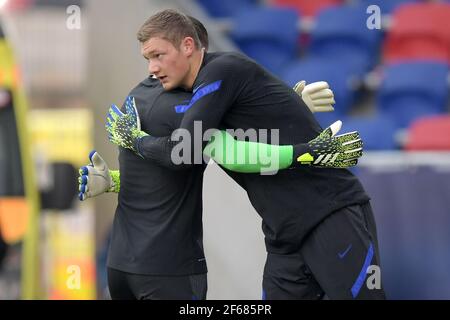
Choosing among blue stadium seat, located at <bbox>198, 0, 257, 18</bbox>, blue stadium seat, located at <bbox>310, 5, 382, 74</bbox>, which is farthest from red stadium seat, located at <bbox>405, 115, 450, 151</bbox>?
blue stadium seat, located at <bbox>198, 0, 257, 18</bbox>

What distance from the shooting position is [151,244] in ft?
12.7

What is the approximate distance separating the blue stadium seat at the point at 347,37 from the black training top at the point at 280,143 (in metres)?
4.10

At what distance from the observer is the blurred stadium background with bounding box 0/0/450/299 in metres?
7.65

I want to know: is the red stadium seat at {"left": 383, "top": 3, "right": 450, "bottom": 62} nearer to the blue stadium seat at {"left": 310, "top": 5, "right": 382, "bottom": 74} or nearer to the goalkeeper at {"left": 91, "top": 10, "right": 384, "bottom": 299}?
the blue stadium seat at {"left": 310, "top": 5, "right": 382, "bottom": 74}

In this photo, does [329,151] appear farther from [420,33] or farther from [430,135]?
[420,33]

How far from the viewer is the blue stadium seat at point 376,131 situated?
23.5 feet

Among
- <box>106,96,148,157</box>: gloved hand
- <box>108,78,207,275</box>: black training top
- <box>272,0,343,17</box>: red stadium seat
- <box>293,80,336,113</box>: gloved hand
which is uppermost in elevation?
<box>272,0,343,17</box>: red stadium seat

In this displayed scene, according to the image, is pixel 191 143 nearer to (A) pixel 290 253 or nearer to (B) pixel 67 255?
(A) pixel 290 253

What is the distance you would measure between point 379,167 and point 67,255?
334 centimetres

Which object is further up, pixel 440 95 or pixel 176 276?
pixel 440 95

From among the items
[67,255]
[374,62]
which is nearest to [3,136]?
[67,255]

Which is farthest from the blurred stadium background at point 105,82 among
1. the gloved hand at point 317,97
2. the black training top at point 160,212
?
the black training top at point 160,212

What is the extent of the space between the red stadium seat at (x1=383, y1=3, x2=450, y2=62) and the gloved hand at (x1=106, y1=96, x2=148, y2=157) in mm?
4281
